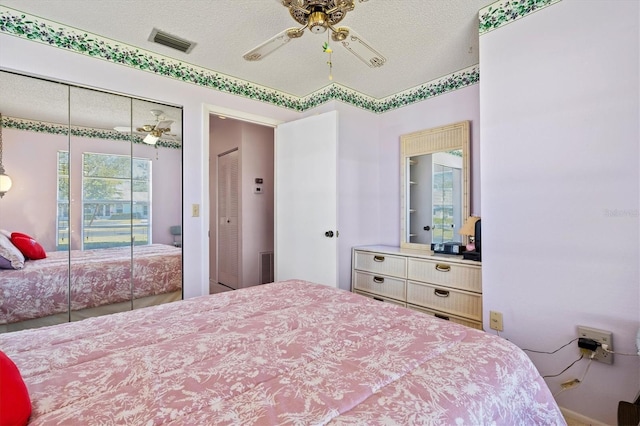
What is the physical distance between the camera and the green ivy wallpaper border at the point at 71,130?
6.46 feet

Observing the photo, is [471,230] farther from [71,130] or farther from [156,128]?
[71,130]

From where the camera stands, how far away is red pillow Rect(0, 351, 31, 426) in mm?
616

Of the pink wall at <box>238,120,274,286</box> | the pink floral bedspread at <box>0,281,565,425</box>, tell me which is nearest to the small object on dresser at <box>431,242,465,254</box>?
the pink floral bedspread at <box>0,281,565,425</box>

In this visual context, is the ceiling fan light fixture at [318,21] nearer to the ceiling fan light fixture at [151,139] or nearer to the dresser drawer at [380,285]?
the ceiling fan light fixture at [151,139]

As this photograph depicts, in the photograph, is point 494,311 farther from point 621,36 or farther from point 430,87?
point 430,87

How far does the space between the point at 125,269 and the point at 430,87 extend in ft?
10.4

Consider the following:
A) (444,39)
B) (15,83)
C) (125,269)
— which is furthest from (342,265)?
(15,83)

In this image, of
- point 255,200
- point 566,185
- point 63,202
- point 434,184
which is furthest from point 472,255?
point 63,202

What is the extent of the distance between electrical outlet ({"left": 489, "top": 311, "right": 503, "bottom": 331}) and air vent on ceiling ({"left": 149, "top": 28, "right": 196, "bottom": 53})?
285cm

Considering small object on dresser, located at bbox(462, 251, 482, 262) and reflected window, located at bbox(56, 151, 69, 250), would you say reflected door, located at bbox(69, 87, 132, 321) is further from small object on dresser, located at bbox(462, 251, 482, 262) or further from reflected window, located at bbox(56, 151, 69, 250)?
small object on dresser, located at bbox(462, 251, 482, 262)

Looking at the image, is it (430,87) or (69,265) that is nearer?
(69,265)

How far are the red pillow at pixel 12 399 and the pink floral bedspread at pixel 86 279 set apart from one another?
1.81m

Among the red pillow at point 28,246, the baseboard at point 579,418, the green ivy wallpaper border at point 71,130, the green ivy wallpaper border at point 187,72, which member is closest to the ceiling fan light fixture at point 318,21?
the green ivy wallpaper border at point 187,72

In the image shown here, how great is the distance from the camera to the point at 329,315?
1.36m
